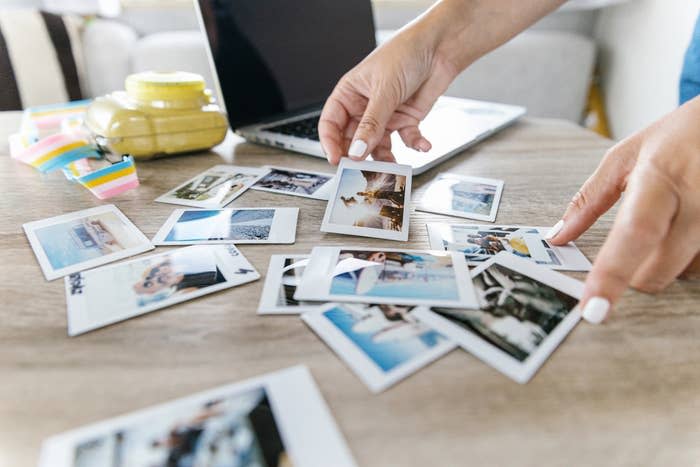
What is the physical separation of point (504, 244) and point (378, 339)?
28 cm

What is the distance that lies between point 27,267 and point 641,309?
2.34 ft

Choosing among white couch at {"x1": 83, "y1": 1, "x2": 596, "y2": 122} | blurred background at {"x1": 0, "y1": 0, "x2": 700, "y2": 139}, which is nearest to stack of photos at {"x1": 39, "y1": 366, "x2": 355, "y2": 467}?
blurred background at {"x1": 0, "y1": 0, "x2": 700, "y2": 139}

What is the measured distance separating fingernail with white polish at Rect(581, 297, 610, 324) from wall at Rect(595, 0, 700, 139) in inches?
60.9

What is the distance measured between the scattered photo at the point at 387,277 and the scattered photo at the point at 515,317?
2 cm

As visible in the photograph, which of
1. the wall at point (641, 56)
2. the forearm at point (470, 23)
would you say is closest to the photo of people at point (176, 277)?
the forearm at point (470, 23)

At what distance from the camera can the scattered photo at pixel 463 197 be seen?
0.76 metres

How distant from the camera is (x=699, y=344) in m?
0.49

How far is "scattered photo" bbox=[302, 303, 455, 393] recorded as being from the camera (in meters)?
0.43

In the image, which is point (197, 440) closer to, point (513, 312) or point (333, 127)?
point (513, 312)

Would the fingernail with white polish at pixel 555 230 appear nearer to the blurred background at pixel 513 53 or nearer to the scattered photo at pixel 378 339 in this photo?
the scattered photo at pixel 378 339

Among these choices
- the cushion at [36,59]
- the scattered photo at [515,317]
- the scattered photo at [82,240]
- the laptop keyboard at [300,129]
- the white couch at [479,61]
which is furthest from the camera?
the white couch at [479,61]

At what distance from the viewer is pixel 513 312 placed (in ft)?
1.67

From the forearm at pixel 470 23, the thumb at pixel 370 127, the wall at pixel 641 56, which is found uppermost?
the forearm at pixel 470 23

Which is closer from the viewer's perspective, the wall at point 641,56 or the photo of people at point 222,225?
the photo of people at point 222,225
